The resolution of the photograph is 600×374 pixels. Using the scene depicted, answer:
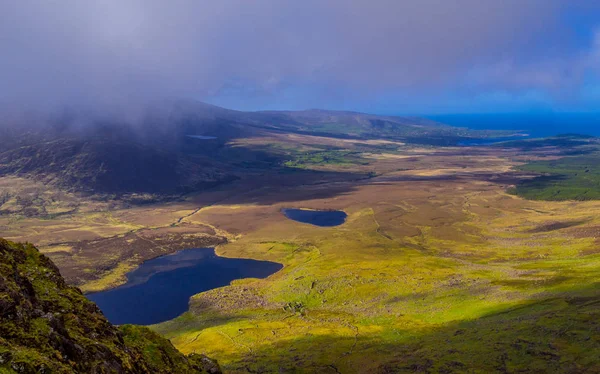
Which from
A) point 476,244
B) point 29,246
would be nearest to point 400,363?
point 29,246

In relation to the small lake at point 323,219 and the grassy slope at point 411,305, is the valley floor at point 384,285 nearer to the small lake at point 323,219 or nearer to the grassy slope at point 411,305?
the grassy slope at point 411,305

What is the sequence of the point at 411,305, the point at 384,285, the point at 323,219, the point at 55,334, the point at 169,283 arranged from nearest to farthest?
the point at 55,334
the point at 411,305
the point at 384,285
the point at 169,283
the point at 323,219

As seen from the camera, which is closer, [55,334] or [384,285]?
[55,334]

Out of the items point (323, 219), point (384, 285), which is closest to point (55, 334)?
point (384, 285)

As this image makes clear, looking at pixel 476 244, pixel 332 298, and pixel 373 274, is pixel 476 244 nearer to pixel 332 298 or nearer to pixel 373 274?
pixel 373 274

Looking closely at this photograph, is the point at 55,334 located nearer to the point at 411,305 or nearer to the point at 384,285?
the point at 411,305

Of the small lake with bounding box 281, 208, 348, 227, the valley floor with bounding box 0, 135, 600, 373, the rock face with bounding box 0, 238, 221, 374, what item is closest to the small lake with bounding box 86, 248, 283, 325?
the valley floor with bounding box 0, 135, 600, 373
